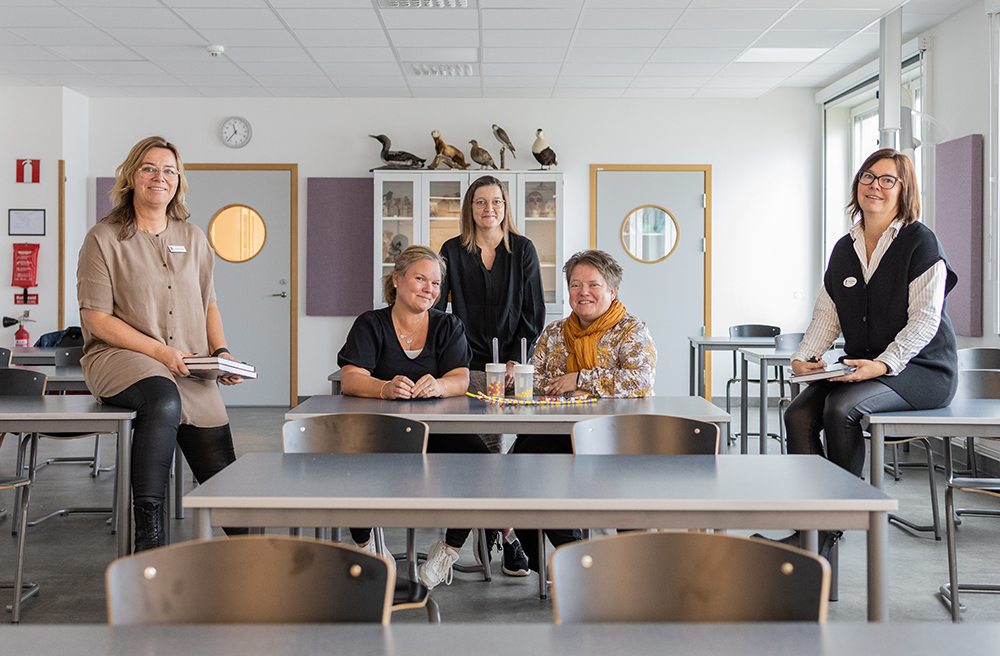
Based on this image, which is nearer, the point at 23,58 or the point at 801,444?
the point at 801,444

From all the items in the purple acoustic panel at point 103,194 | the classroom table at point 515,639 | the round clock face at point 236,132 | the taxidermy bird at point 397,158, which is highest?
the round clock face at point 236,132

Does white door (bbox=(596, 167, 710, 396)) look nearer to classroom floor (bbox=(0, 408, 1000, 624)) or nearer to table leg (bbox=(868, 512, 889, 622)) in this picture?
classroom floor (bbox=(0, 408, 1000, 624))

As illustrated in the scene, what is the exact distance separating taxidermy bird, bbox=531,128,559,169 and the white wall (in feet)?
0.74

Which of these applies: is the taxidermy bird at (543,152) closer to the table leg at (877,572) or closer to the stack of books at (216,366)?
the stack of books at (216,366)

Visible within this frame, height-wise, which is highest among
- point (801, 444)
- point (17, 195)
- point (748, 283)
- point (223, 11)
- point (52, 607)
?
point (223, 11)

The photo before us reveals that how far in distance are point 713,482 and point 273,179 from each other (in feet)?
21.9

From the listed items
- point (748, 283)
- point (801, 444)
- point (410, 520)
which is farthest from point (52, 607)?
point (748, 283)

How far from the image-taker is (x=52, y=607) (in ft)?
8.99

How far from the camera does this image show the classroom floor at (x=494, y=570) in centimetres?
269

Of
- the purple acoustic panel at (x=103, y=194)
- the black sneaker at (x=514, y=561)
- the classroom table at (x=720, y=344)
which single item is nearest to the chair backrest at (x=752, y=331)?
Answer: the classroom table at (x=720, y=344)

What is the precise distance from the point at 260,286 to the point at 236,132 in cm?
145

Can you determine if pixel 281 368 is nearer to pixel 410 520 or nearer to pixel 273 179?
pixel 273 179

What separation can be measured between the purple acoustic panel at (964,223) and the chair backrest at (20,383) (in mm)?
5242

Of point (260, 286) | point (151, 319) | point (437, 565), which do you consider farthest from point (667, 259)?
point (151, 319)
